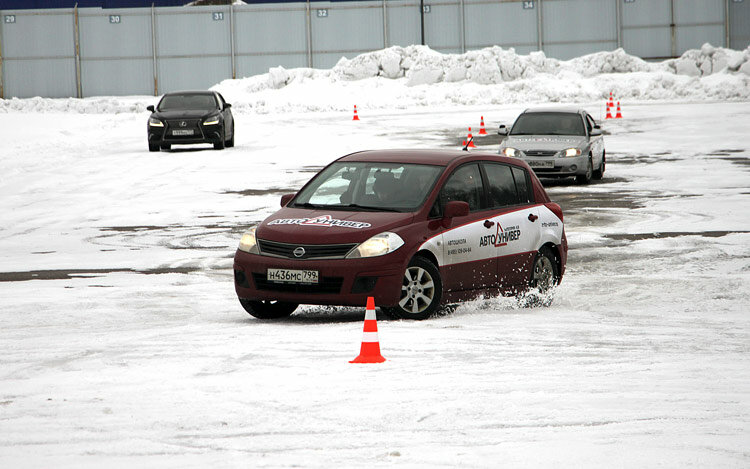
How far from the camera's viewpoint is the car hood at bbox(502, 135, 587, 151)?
73.5 feet

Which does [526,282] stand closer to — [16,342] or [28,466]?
[16,342]

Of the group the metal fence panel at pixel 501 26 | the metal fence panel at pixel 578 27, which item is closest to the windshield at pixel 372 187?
the metal fence panel at pixel 501 26

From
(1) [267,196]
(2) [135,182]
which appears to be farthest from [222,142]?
(1) [267,196]

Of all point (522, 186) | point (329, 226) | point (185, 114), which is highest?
point (185, 114)

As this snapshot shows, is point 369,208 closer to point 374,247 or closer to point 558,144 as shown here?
point 374,247

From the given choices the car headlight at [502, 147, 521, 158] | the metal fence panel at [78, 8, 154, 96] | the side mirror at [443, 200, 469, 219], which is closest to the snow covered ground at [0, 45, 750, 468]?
the side mirror at [443, 200, 469, 219]

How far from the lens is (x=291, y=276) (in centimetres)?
912

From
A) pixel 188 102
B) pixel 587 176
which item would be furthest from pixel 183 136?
pixel 587 176

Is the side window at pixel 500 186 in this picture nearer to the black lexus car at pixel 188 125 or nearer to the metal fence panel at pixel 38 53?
the black lexus car at pixel 188 125

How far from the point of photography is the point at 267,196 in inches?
824

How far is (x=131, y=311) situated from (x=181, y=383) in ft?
11.1

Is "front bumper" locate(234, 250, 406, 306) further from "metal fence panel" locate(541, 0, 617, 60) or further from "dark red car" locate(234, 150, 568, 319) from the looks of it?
"metal fence panel" locate(541, 0, 617, 60)

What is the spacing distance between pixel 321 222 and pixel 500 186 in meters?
2.02

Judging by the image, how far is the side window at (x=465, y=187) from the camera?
393 inches
